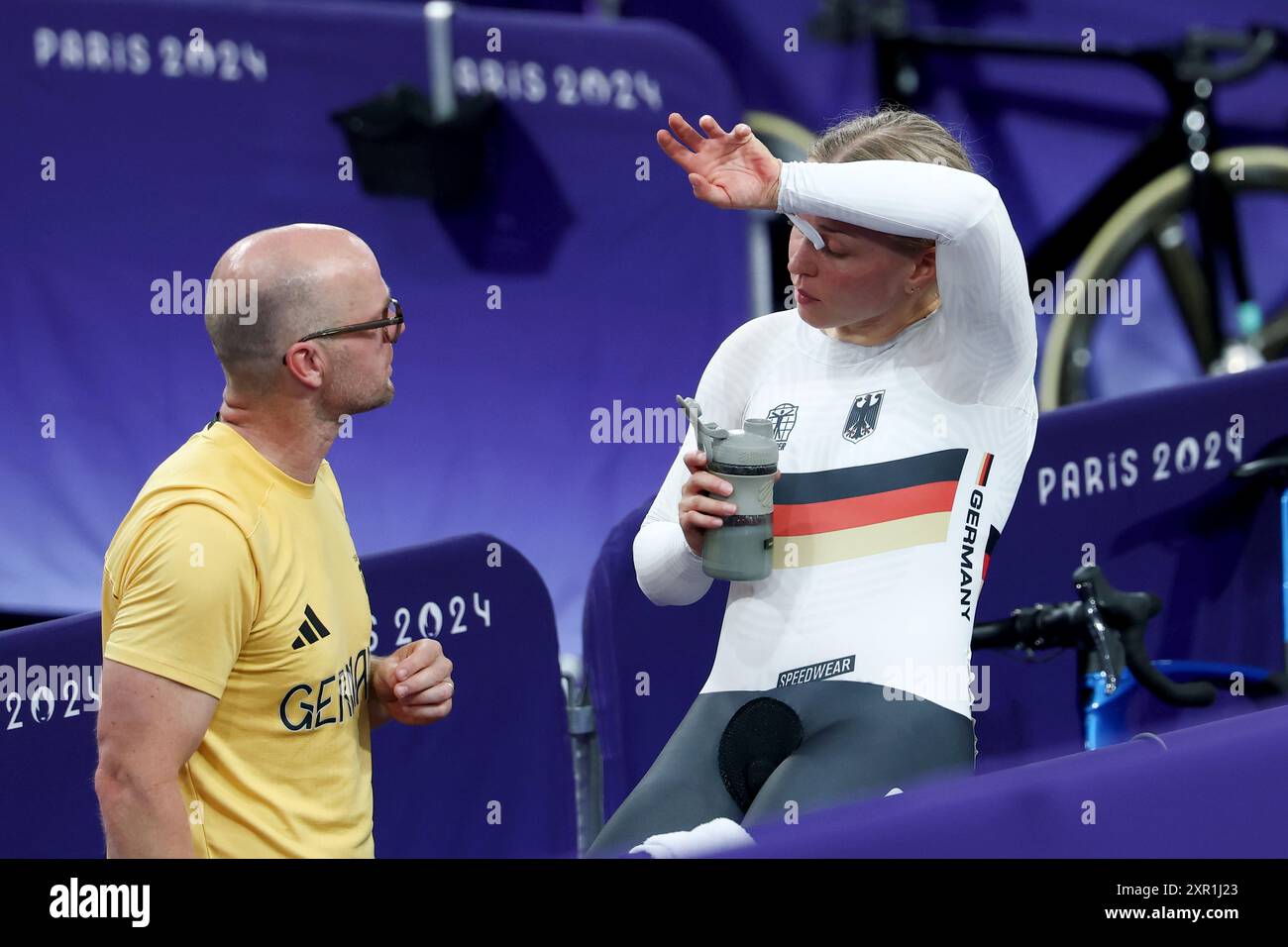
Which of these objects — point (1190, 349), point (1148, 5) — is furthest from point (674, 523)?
point (1148, 5)

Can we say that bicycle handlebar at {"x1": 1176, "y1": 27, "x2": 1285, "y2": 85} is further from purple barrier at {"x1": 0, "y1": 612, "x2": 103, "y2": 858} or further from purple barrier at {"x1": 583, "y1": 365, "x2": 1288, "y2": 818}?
purple barrier at {"x1": 0, "y1": 612, "x2": 103, "y2": 858}

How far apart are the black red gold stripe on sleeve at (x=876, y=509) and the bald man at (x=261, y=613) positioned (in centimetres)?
61

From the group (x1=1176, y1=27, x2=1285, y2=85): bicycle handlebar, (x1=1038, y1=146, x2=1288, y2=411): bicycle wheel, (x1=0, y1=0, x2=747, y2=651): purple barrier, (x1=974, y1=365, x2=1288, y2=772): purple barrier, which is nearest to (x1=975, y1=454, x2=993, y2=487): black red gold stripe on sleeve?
(x1=974, y1=365, x2=1288, y2=772): purple barrier

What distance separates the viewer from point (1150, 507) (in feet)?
14.0

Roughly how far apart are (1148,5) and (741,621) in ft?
16.4

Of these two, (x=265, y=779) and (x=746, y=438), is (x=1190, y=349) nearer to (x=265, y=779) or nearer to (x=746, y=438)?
(x=746, y=438)

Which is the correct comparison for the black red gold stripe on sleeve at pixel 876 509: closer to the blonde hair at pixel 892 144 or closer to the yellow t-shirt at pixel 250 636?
the blonde hair at pixel 892 144

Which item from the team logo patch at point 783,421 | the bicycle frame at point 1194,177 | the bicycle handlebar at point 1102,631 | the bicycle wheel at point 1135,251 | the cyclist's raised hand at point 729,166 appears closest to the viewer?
the cyclist's raised hand at point 729,166

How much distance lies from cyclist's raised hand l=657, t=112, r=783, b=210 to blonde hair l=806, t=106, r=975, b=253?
0.17 meters

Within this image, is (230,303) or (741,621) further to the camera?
(741,621)

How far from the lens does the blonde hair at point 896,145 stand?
Answer: 8.93 ft

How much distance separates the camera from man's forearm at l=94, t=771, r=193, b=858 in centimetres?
224

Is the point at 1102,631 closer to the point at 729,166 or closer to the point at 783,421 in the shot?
the point at 783,421

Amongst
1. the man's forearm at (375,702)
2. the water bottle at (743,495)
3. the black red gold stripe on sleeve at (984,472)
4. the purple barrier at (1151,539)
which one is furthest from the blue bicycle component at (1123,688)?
the man's forearm at (375,702)
